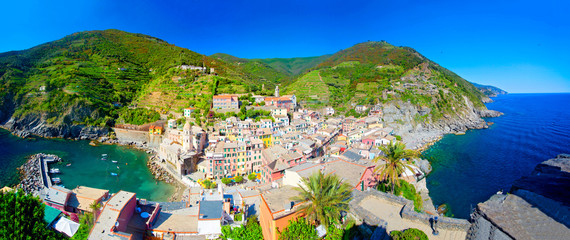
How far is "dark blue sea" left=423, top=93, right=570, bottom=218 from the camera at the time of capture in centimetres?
2489

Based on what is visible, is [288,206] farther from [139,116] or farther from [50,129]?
[50,129]

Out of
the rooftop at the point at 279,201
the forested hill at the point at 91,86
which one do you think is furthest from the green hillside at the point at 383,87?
the rooftop at the point at 279,201

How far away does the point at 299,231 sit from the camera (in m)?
10.6

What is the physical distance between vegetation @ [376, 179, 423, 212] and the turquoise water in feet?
71.4

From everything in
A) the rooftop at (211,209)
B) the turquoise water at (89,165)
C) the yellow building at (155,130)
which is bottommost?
the turquoise water at (89,165)

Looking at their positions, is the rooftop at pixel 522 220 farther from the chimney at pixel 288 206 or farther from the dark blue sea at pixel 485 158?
the dark blue sea at pixel 485 158

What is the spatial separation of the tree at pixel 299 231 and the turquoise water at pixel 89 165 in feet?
62.0

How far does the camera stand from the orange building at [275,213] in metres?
10.6

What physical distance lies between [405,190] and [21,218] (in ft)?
80.7

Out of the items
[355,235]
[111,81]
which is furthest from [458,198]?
[111,81]

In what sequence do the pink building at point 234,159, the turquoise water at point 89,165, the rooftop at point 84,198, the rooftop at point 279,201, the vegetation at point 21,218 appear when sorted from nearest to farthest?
the vegetation at point 21,218
the rooftop at point 279,201
the rooftop at point 84,198
the turquoise water at point 89,165
the pink building at point 234,159

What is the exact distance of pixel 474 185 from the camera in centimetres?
A: 2662

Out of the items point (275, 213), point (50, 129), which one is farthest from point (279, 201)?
point (50, 129)

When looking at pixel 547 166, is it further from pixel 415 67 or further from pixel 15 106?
pixel 15 106
